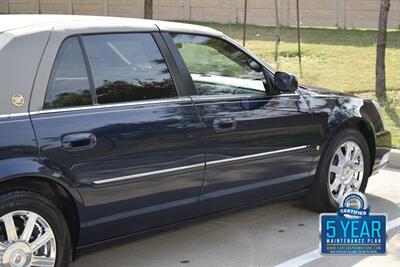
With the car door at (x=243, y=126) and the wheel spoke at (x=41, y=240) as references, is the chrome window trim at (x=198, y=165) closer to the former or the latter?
the car door at (x=243, y=126)

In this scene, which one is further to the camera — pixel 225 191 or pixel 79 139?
pixel 225 191

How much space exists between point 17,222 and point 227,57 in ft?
6.63

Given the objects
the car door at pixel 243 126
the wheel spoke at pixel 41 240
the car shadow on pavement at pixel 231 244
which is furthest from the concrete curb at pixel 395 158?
A: the wheel spoke at pixel 41 240

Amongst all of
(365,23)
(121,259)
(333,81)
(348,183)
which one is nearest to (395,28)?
(365,23)

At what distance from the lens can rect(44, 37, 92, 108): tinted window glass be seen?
11.9ft

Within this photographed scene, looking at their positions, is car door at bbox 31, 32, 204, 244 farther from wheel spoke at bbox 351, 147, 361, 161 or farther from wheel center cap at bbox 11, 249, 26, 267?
wheel spoke at bbox 351, 147, 361, 161

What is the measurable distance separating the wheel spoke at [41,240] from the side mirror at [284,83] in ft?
6.93

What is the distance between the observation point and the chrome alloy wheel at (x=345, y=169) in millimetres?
5302

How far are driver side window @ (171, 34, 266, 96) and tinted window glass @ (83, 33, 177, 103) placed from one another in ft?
0.79

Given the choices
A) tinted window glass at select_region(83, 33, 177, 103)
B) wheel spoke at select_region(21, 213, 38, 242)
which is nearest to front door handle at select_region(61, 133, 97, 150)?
tinted window glass at select_region(83, 33, 177, 103)

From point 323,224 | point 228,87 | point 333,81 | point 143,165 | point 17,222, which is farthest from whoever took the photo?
point 333,81

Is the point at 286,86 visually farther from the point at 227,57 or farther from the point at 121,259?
the point at 121,259

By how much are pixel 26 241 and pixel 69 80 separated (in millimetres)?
969

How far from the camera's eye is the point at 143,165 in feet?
12.7
